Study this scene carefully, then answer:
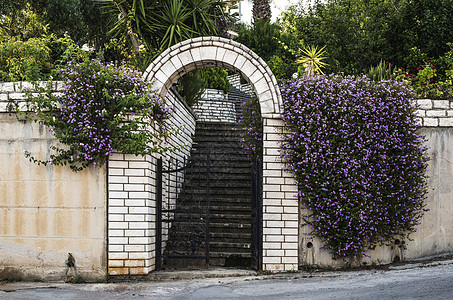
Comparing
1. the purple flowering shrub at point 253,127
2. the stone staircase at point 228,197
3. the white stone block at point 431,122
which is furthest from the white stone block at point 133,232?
the white stone block at point 431,122

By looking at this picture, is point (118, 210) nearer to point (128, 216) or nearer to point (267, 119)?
point (128, 216)

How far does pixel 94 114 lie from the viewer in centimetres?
688

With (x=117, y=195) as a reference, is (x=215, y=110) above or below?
above

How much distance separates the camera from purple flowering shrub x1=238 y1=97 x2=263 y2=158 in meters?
7.82

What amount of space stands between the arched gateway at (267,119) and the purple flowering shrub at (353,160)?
0.19 metres

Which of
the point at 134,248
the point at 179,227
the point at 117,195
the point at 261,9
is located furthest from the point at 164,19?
the point at 261,9

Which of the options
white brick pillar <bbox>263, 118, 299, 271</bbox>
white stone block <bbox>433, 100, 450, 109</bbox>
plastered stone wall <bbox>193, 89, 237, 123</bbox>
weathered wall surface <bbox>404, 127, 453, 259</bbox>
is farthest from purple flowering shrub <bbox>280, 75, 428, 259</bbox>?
plastered stone wall <bbox>193, 89, 237, 123</bbox>

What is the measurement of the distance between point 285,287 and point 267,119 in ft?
8.28

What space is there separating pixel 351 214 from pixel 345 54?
904 cm

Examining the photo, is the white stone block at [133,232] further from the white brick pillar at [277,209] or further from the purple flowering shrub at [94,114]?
the white brick pillar at [277,209]

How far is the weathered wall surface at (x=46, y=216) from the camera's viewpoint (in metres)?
7.10

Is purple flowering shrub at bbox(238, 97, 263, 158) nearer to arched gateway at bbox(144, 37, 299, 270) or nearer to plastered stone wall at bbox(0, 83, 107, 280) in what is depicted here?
arched gateway at bbox(144, 37, 299, 270)

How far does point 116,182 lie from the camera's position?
7.11 m

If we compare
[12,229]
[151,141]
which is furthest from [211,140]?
[12,229]
